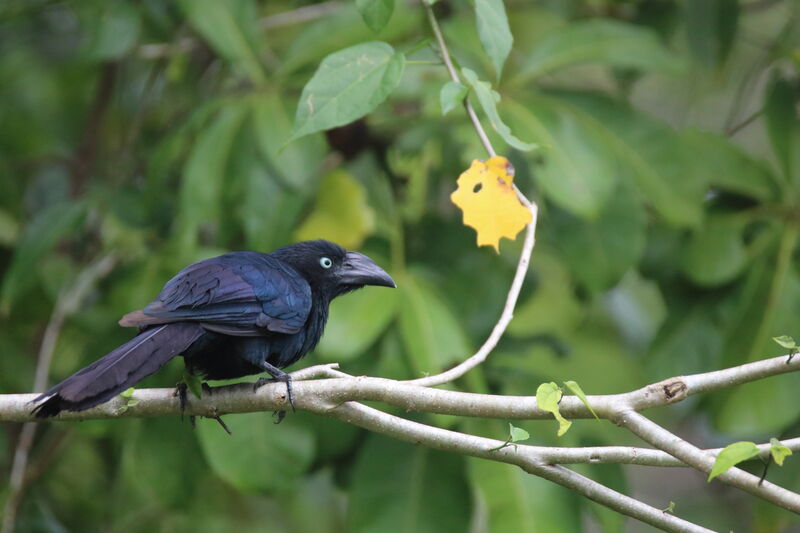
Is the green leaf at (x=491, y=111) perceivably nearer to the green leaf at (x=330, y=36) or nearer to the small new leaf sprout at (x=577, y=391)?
the small new leaf sprout at (x=577, y=391)

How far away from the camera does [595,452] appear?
2203 millimetres

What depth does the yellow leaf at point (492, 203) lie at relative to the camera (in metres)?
2.48

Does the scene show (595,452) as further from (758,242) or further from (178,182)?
(178,182)

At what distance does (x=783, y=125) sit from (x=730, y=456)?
2767 millimetres

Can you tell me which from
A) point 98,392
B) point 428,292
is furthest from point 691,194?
point 98,392

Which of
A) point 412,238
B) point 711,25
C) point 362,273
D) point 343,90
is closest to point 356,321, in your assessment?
point 362,273

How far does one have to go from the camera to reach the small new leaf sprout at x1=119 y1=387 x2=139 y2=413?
248cm

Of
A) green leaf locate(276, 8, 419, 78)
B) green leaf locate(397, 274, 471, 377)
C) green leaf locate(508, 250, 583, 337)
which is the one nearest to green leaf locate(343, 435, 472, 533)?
green leaf locate(397, 274, 471, 377)

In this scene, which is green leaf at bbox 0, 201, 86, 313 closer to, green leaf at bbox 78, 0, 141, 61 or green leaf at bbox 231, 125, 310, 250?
green leaf at bbox 78, 0, 141, 61

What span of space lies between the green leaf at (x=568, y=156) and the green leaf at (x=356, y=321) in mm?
778

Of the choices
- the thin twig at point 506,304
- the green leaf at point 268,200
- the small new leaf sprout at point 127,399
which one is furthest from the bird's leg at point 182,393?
the green leaf at point 268,200

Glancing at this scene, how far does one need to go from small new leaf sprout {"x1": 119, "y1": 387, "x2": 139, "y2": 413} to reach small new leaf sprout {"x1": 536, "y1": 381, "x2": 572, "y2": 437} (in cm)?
104

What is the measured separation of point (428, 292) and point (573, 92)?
1.12m

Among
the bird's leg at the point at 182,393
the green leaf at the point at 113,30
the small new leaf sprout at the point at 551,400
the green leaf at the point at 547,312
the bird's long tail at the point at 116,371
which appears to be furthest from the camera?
the green leaf at the point at 547,312
